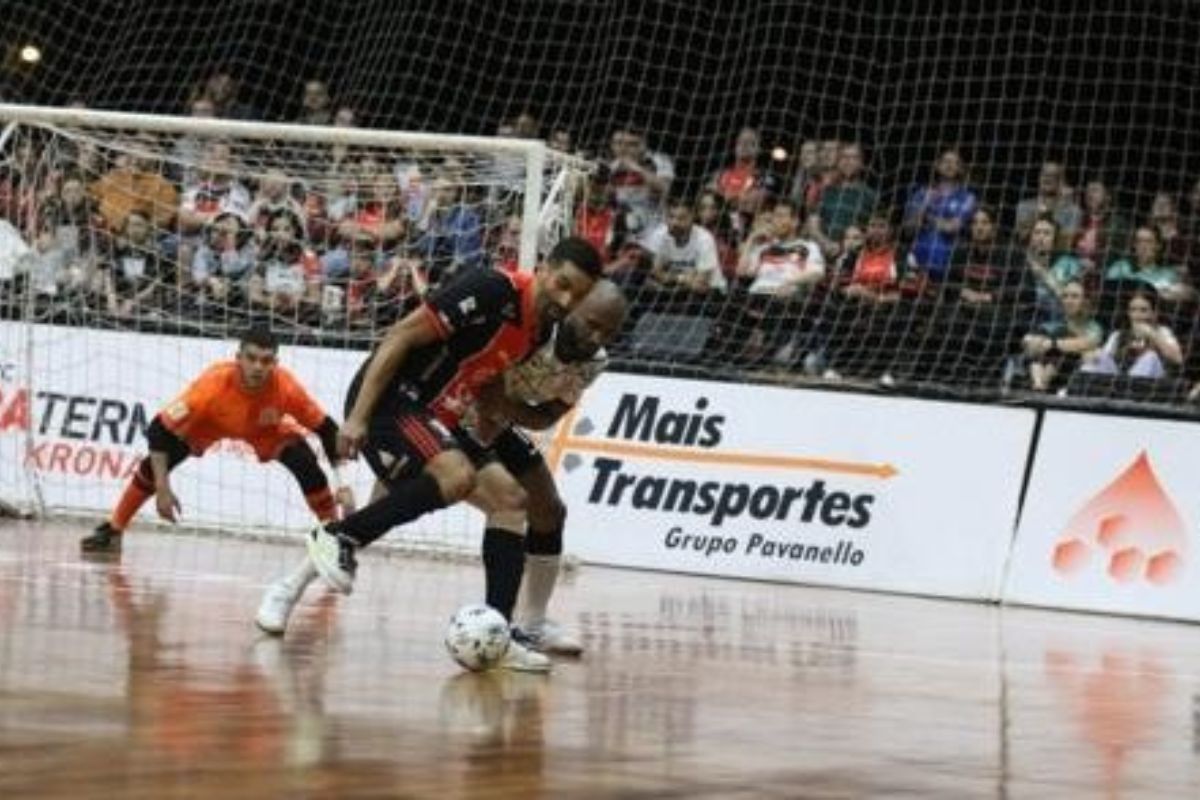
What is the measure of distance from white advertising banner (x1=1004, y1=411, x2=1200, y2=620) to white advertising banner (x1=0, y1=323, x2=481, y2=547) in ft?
17.0

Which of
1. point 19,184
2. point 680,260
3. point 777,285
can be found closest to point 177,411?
point 19,184

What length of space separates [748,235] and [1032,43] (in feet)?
10.0

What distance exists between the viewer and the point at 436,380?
10195mm

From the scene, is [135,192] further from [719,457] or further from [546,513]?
[546,513]

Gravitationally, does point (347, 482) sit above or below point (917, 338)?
below

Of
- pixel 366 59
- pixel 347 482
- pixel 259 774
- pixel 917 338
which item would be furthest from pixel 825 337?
pixel 259 774

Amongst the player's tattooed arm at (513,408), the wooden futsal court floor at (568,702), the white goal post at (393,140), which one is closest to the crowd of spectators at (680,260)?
the white goal post at (393,140)

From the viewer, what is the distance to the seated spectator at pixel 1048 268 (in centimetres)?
1909

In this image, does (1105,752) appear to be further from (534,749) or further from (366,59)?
(366,59)

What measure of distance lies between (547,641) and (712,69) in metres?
12.5

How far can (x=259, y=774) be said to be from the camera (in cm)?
657

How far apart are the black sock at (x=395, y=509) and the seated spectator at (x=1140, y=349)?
30.8ft

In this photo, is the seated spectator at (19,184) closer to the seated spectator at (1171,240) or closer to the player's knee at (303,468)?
the player's knee at (303,468)

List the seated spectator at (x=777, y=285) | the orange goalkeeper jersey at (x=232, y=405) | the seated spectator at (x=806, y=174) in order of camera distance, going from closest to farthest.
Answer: the orange goalkeeper jersey at (x=232, y=405) → the seated spectator at (x=777, y=285) → the seated spectator at (x=806, y=174)
